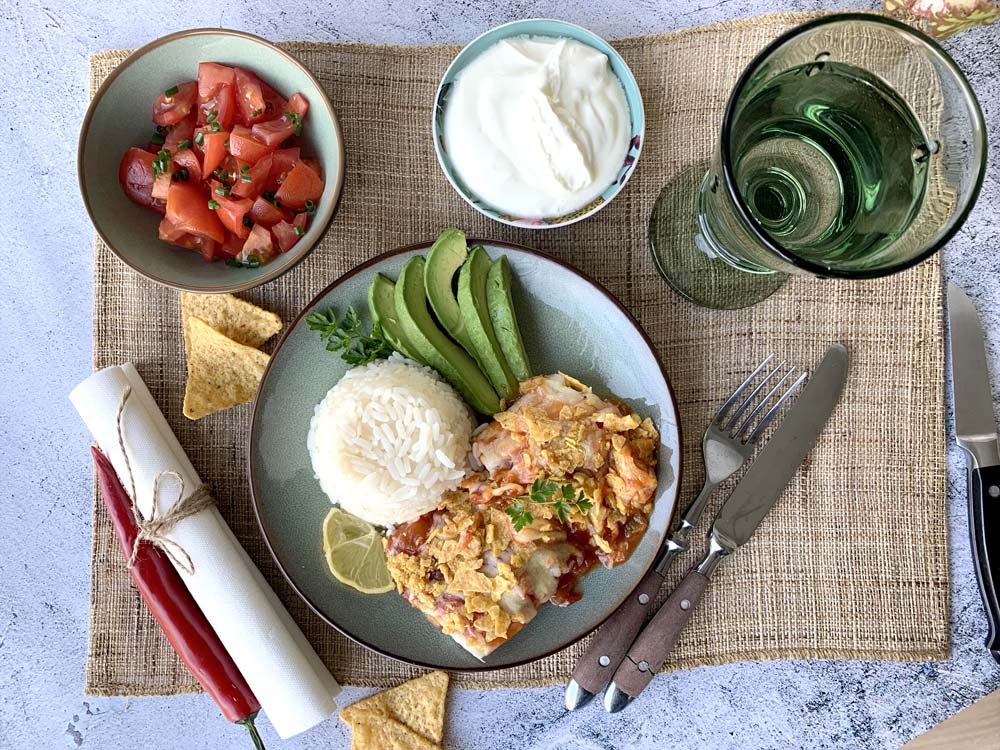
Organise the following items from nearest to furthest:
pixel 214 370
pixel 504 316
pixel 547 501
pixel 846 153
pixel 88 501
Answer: pixel 846 153 → pixel 547 501 → pixel 504 316 → pixel 214 370 → pixel 88 501

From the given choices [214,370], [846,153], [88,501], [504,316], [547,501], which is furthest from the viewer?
[88,501]

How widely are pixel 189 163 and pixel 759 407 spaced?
68.3 inches

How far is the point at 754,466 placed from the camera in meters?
2.39

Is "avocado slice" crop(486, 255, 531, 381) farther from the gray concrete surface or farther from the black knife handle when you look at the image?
the black knife handle

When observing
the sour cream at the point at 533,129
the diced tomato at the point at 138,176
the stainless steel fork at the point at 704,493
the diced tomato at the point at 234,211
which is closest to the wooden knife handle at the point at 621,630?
the stainless steel fork at the point at 704,493

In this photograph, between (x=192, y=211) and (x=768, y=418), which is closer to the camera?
(x=192, y=211)

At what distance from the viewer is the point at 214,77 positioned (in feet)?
7.05

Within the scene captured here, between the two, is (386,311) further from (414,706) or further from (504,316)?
(414,706)

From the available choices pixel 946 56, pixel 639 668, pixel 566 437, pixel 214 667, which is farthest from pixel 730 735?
pixel 946 56

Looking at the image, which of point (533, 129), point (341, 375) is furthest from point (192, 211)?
point (533, 129)

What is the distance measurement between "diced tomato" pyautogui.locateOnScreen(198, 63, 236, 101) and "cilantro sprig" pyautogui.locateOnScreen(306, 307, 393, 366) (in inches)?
25.3

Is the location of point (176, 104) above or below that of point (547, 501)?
above

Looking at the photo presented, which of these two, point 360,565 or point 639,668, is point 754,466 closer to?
point 639,668

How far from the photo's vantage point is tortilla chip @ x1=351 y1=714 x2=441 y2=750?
2389 millimetres
